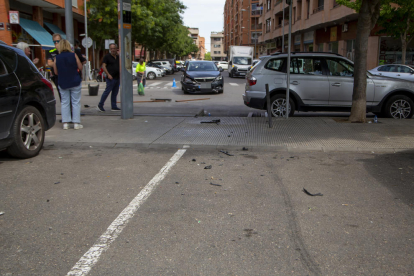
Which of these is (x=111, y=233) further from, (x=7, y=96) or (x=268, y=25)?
(x=268, y=25)

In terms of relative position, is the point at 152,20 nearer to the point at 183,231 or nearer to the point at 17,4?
the point at 17,4

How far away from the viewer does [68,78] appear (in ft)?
27.9

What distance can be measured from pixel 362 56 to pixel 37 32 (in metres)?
24.4

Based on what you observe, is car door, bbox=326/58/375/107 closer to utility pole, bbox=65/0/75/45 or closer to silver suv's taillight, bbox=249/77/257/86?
silver suv's taillight, bbox=249/77/257/86

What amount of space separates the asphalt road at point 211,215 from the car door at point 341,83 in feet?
13.7

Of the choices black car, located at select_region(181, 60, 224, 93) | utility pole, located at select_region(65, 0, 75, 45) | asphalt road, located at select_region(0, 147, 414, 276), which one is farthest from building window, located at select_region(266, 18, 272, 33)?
asphalt road, located at select_region(0, 147, 414, 276)

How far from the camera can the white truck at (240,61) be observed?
127ft

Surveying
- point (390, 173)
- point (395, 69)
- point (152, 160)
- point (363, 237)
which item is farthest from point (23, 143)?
point (395, 69)

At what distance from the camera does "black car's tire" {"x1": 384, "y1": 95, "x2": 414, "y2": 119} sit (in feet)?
33.5

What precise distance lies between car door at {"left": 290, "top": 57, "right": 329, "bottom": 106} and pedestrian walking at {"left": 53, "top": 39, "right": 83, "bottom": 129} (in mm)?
5252

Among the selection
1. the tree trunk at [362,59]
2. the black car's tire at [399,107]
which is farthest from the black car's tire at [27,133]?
the black car's tire at [399,107]

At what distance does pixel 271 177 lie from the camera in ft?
17.6

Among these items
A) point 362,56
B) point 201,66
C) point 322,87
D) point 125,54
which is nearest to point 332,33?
point 201,66

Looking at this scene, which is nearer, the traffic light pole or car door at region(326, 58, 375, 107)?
the traffic light pole
